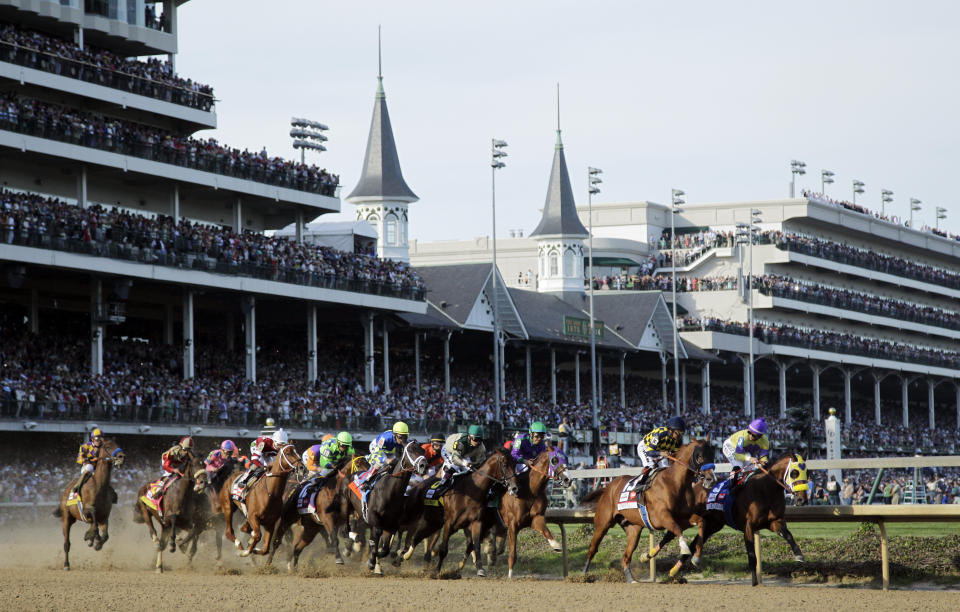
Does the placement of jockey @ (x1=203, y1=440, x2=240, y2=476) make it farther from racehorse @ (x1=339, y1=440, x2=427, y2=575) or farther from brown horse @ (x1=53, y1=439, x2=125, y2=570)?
racehorse @ (x1=339, y1=440, x2=427, y2=575)

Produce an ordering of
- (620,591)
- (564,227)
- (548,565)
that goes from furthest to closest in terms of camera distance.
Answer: (564,227), (548,565), (620,591)

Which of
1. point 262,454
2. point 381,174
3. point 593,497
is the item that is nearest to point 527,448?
point 593,497

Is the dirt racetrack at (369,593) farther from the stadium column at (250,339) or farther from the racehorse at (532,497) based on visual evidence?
the stadium column at (250,339)

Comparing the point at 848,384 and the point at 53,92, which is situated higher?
the point at 53,92

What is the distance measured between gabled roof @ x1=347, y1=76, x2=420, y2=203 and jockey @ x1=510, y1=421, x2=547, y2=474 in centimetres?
4253

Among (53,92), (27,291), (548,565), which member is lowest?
(548,565)

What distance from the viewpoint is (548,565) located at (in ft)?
73.1

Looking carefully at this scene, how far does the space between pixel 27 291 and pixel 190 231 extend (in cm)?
456

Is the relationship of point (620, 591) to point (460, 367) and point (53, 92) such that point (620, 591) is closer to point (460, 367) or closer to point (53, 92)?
point (53, 92)

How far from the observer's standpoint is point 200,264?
3966cm

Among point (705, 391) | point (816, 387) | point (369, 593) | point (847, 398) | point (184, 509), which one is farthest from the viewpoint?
point (847, 398)

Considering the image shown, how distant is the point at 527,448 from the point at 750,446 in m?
3.33

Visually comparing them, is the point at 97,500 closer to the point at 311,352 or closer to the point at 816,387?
the point at 311,352

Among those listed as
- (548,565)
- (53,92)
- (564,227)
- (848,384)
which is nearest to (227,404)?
(53,92)
